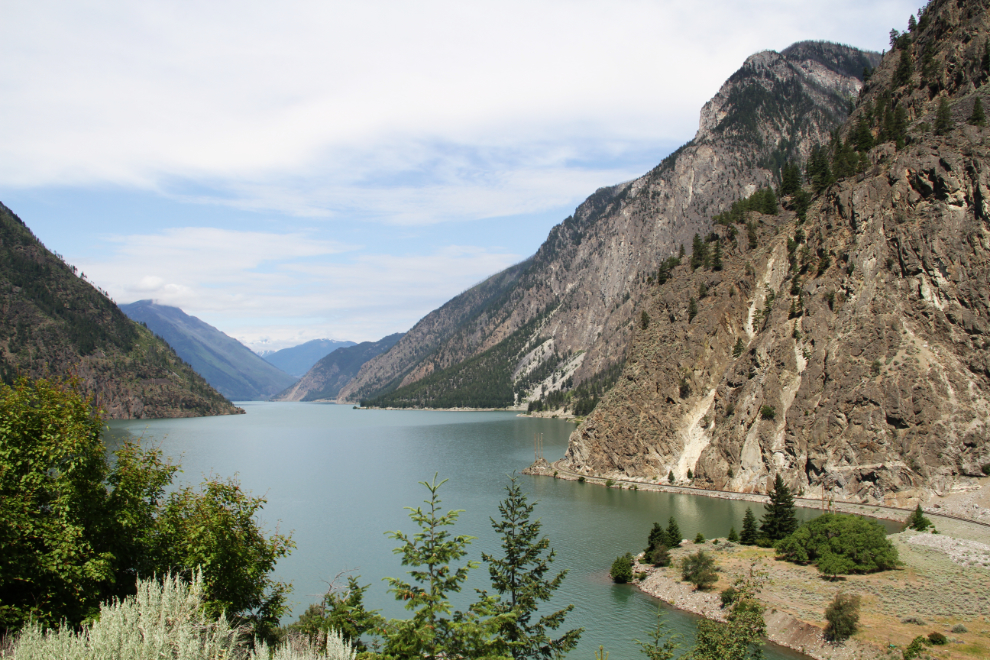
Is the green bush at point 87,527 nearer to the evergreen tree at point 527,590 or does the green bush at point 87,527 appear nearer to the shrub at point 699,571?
the evergreen tree at point 527,590

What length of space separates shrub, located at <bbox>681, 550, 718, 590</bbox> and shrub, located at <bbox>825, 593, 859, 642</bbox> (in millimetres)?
8723

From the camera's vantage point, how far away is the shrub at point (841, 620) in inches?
1320

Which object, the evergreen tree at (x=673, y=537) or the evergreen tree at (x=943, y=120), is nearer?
the evergreen tree at (x=673, y=537)

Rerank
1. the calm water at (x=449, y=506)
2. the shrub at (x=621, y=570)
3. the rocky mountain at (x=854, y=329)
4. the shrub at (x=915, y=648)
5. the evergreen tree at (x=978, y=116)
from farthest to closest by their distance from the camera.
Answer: the evergreen tree at (x=978, y=116)
the rocky mountain at (x=854, y=329)
the shrub at (x=621, y=570)
the calm water at (x=449, y=506)
the shrub at (x=915, y=648)

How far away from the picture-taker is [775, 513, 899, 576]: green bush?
4206 centimetres

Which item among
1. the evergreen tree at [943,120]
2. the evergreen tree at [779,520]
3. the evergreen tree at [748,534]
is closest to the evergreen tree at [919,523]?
the evergreen tree at [779,520]

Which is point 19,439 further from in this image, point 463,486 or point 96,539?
point 463,486

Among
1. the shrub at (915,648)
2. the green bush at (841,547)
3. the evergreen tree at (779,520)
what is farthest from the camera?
the evergreen tree at (779,520)

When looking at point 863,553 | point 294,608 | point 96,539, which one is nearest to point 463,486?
point 294,608

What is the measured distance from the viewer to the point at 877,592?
3897 cm

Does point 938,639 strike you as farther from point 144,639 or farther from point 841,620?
point 144,639

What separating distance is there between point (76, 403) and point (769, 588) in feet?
136

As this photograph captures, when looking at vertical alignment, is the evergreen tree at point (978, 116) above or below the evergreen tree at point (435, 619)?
above

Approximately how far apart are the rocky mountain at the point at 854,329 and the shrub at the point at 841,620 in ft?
109
